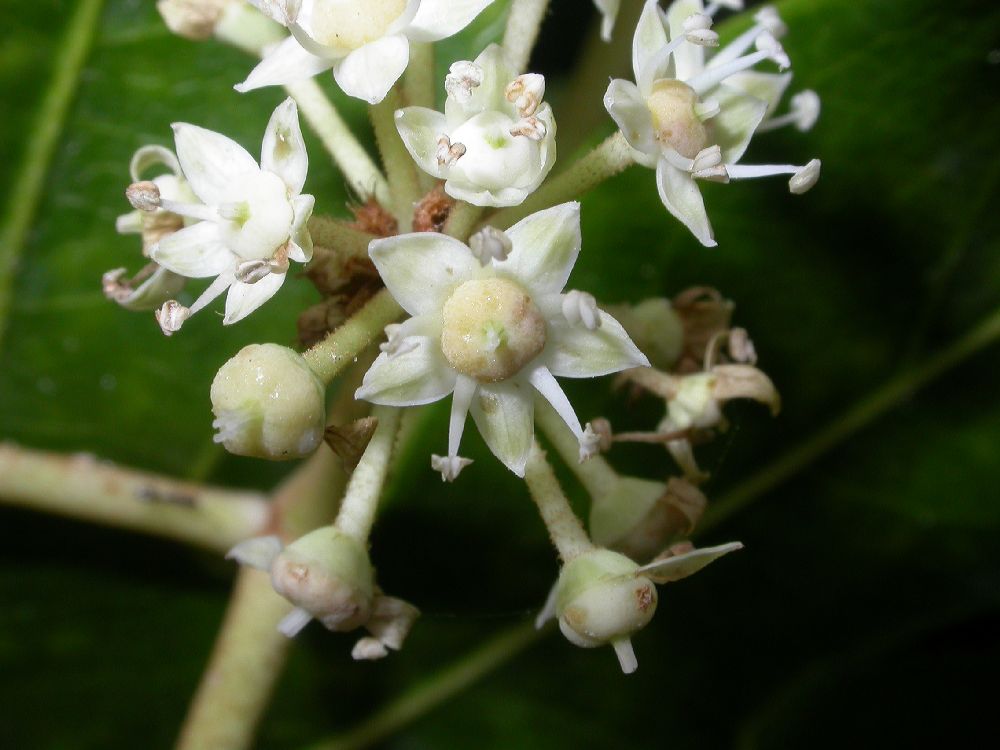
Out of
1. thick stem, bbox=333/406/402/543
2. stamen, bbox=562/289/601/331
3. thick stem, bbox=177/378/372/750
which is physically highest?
stamen, bbox=562/289/601/331

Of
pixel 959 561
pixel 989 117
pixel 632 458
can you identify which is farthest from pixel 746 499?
pixel 989 117

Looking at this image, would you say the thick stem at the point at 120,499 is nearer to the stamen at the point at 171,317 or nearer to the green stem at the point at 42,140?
the green stem at the point at 42,140

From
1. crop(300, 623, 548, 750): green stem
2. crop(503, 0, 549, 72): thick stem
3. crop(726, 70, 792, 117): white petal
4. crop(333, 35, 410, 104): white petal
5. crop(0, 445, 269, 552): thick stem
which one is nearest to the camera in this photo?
crop(333, 35, 410, 104): white petal

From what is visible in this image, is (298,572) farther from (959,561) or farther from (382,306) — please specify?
(959,561)

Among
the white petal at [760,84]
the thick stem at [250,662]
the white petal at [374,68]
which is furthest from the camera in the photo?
the thick stem at [250,662]

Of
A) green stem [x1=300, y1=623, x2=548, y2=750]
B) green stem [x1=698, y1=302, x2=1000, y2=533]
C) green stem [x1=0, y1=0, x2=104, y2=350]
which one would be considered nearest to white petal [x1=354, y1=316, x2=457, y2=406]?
green stem [x1=698, y1=302, x2=1000, y2=533]

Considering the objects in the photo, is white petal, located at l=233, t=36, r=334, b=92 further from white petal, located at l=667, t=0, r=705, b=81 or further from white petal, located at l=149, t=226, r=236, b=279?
white petal, located at l=667, t=0, r=705, b=81

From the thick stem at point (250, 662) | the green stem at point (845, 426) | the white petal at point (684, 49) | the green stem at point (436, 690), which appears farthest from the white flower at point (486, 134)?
the green stem at point (436, 690)

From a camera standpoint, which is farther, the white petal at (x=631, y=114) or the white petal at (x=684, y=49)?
the white petal at (x=684, y=49)
